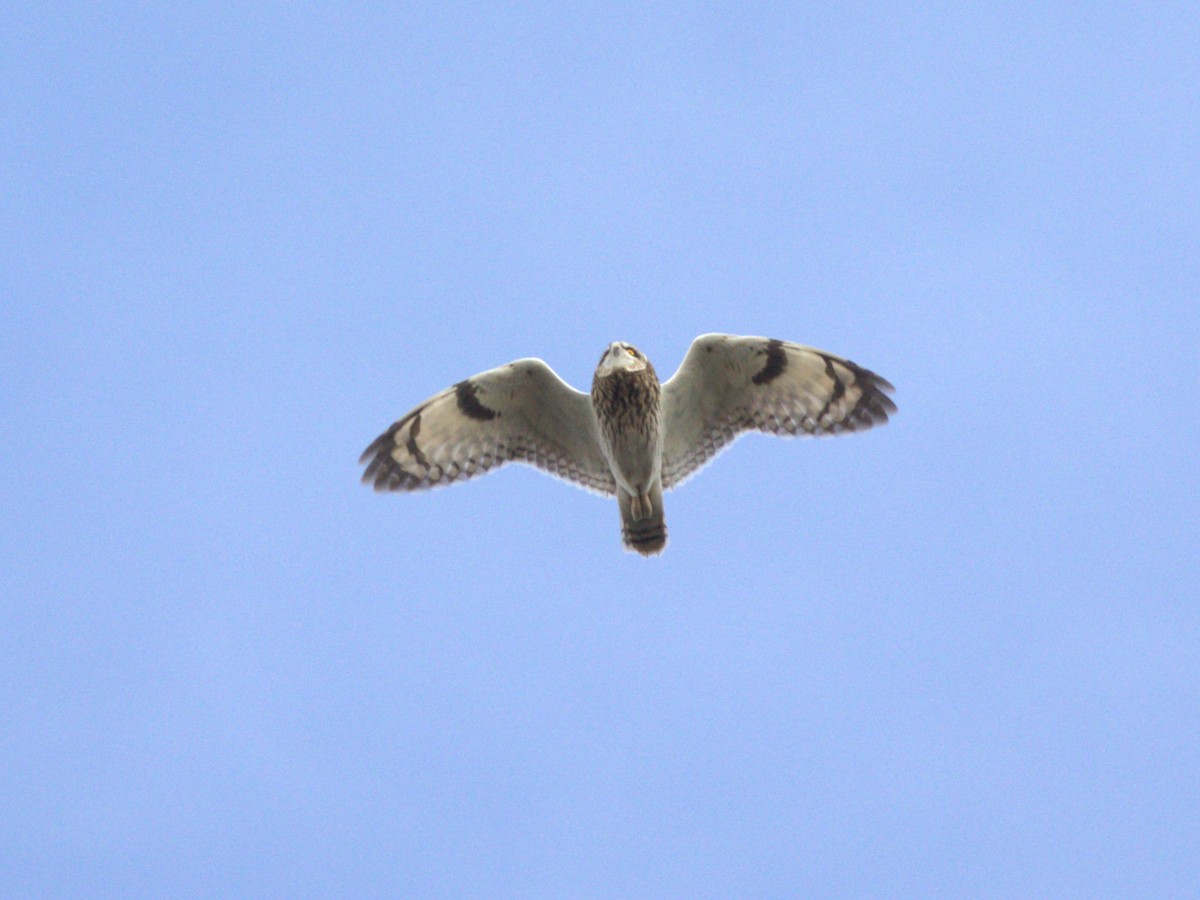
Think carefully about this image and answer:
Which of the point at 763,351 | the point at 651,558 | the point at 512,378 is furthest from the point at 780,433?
the point at 512,378

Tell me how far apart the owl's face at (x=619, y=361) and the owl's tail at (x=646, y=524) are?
1.30m

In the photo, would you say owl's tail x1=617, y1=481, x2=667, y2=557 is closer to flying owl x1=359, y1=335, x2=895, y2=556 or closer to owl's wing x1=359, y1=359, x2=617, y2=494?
flying owl x1=359, y1=335, x2=895, y2=556

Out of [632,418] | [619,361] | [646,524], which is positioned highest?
[619,361]

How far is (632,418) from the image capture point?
13984 millimetres

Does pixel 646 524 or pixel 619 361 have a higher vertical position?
pixel 619 361

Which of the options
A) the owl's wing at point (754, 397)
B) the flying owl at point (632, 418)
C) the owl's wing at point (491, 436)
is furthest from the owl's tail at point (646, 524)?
the owl's wing at point (491, 436)

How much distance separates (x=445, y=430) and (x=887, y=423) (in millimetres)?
4432

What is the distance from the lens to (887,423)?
14430 mm

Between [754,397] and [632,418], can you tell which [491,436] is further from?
[754,397]

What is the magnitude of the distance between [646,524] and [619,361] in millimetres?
1751

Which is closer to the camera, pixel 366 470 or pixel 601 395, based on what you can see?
pixel 601 395

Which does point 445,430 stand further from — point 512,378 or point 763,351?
point 763,351

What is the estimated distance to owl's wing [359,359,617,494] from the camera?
48.2 ft

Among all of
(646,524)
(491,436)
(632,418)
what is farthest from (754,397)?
(491,436)
